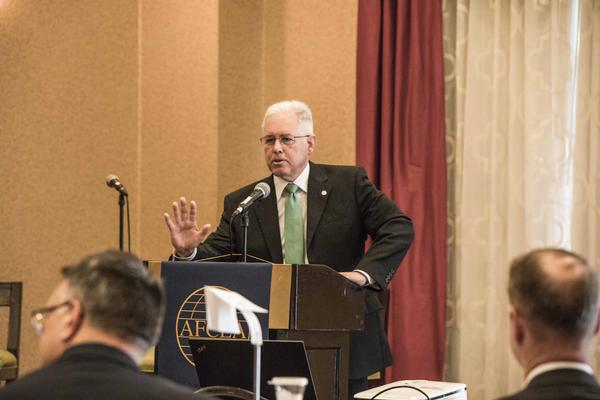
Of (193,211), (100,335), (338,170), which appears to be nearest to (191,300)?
(193,211)

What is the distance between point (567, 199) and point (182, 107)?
2.43m

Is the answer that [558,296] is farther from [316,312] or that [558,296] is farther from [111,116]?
[111,116]

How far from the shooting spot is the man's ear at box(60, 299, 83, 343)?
1.82 m

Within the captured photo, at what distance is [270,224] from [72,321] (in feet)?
8.24

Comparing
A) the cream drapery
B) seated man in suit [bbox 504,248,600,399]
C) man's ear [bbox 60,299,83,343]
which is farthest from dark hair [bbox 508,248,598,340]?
the cream drapery

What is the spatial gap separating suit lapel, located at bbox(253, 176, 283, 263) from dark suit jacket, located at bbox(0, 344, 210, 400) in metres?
2.54

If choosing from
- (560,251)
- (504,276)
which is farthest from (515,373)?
(560,251)

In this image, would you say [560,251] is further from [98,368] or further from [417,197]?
[417,197]

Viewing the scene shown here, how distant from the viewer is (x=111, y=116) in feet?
20.6

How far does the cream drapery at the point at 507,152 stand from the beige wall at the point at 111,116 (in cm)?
78

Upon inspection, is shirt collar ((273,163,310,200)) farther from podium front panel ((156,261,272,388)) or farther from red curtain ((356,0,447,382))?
red curtain ((356,0,447,382))

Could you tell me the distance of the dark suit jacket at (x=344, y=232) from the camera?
13.7 feet

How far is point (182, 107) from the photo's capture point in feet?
20.5

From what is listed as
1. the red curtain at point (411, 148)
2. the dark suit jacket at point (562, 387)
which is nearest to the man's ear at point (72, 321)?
the dark suit jacket at point (562, 387)
